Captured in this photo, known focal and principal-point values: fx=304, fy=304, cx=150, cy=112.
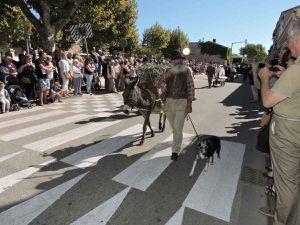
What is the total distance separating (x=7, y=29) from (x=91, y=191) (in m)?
31.3

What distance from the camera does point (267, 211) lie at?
169 inches

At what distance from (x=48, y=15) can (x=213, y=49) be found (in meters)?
86.3

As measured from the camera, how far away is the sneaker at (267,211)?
4202mm

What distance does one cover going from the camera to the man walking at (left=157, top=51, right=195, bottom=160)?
6059mm

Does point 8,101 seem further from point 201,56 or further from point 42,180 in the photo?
point 201,56

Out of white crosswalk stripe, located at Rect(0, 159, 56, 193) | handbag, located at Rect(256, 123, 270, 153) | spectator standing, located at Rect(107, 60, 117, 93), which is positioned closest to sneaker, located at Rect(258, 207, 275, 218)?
handbag, located at Rect(256, 123, 270, 153)

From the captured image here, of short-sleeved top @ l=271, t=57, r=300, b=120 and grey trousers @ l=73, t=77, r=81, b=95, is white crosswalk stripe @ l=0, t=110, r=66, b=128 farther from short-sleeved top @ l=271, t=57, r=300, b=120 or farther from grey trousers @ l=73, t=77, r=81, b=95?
short-sleeved top @ l=271, t=57, r=300, b=120

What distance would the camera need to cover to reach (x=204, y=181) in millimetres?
5305

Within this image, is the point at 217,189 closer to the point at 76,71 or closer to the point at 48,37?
the point at 76,71

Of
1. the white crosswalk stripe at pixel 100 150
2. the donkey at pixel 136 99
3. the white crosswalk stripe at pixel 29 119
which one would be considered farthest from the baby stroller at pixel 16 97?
the donkey at pixel 136 99

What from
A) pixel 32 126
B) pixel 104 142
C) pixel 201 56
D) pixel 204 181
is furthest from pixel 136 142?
pixel 201 56

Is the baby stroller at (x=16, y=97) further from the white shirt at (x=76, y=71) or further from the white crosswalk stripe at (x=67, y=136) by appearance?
the white crosswalk stripe at (x=67, y=136)

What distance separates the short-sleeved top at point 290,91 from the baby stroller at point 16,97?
10.2m

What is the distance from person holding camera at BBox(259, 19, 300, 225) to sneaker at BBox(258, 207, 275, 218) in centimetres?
71
